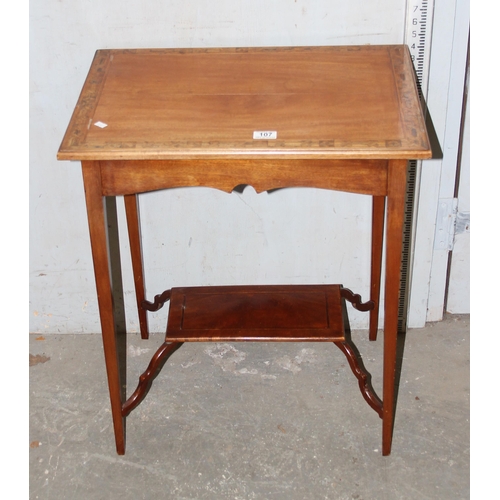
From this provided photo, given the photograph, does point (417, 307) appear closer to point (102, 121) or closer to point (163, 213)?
point (163, 213)

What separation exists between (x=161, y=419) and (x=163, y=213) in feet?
2.28

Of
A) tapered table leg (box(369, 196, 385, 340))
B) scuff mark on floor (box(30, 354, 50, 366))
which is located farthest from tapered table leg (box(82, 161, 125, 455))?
tapered table leg (box(369, 196, 385, 340))

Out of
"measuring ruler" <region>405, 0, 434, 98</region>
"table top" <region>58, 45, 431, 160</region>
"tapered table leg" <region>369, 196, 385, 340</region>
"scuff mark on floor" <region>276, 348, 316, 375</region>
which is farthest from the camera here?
"scuff mark on floor" <region>276, 348, 316, 375</region>

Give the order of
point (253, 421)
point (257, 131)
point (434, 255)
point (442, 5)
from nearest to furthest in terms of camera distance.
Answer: point (257, 131) → point (442, 5) → point (253, 421) → point (434, 255)

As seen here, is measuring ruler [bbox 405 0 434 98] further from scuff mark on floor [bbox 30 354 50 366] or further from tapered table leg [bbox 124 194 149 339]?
scuff mark on floor [bbox 30 354 50 366]

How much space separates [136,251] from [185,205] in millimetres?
239

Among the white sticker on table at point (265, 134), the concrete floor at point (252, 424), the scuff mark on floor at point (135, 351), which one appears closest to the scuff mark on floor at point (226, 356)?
the concrete floor at point (252, 424)

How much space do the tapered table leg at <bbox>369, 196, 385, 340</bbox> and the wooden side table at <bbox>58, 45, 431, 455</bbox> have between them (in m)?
0.32

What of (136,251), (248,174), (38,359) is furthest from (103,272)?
(38,359)

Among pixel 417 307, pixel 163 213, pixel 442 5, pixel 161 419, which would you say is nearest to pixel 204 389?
pixel 161 419

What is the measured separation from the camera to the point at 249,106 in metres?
1.90

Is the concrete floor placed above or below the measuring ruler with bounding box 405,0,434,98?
below

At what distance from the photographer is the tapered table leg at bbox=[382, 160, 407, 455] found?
1797 millimetres

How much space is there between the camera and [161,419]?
8.07 feet
